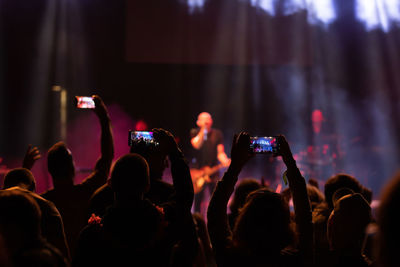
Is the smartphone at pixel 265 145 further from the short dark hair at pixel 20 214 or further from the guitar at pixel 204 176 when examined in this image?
the guitar at pixel 204 176

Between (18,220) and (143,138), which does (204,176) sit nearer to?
(143,138)

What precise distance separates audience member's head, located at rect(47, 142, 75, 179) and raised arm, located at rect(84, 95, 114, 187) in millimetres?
130

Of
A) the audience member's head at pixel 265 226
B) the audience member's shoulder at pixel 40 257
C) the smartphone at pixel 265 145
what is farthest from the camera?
the smartphone at pixel 265 145

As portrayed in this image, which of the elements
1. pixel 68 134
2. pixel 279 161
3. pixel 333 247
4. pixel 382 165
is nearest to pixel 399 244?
pixel 333 247

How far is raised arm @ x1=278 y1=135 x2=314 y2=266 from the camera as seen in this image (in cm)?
130

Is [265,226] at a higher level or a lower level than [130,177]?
lower

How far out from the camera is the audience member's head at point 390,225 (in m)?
0.67

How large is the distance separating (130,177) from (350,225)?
2.62 feet

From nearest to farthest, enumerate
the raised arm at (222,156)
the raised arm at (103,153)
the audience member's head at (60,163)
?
the audience member's head at (60,163)
the raised arm at (103,153)
the raised arm at (222,156)

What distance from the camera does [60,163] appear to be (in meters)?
2.01

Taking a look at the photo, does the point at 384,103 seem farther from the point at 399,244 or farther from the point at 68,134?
the point at 399,244

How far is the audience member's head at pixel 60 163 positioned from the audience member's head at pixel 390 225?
5.50 feet

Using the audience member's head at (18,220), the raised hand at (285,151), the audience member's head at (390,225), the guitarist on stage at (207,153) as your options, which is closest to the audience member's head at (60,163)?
the audience member's head at (18,220)

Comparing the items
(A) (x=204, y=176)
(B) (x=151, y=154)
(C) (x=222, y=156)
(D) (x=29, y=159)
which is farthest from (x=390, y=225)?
(A) (x=204, y=176)
